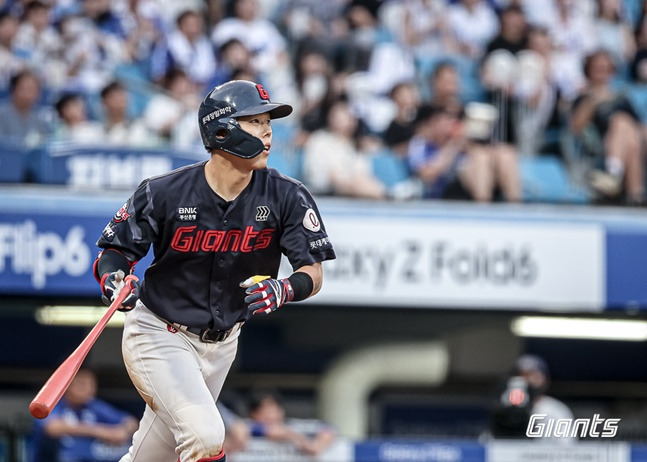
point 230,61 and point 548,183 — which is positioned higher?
point 230,61

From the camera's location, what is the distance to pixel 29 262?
8852mm

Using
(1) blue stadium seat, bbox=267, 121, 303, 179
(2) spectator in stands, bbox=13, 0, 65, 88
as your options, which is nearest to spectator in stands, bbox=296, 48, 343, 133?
(1) blue stadium seat, bbox=267, 121, 303, 179

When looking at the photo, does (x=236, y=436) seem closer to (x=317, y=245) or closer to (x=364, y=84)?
(x=364, y=84)

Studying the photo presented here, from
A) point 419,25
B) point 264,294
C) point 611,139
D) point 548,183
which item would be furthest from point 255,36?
point 264,294

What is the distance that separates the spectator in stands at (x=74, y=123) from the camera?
877 cm

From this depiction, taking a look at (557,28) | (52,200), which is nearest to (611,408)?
(557,28)

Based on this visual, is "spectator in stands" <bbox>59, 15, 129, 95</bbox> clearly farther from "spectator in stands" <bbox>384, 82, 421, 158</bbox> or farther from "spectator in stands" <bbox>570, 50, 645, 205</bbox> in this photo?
"spectator in stands" <bbox>570, 50, 645, 205</bbox>

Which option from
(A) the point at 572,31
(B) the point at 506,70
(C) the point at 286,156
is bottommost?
(C) the point at 286,156

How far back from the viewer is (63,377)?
13.9 ft

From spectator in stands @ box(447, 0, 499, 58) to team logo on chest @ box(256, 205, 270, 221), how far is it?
20.5 feet

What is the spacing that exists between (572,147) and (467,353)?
8.24ft

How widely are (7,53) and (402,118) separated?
323 centimetres

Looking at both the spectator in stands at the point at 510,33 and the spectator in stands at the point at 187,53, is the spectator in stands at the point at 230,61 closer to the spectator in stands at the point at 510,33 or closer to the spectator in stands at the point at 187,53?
the spectator in stands at the point at 187,53

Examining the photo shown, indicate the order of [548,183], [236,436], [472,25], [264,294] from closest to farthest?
[264,294]
[236,436]
[548,183]
[472,25]
